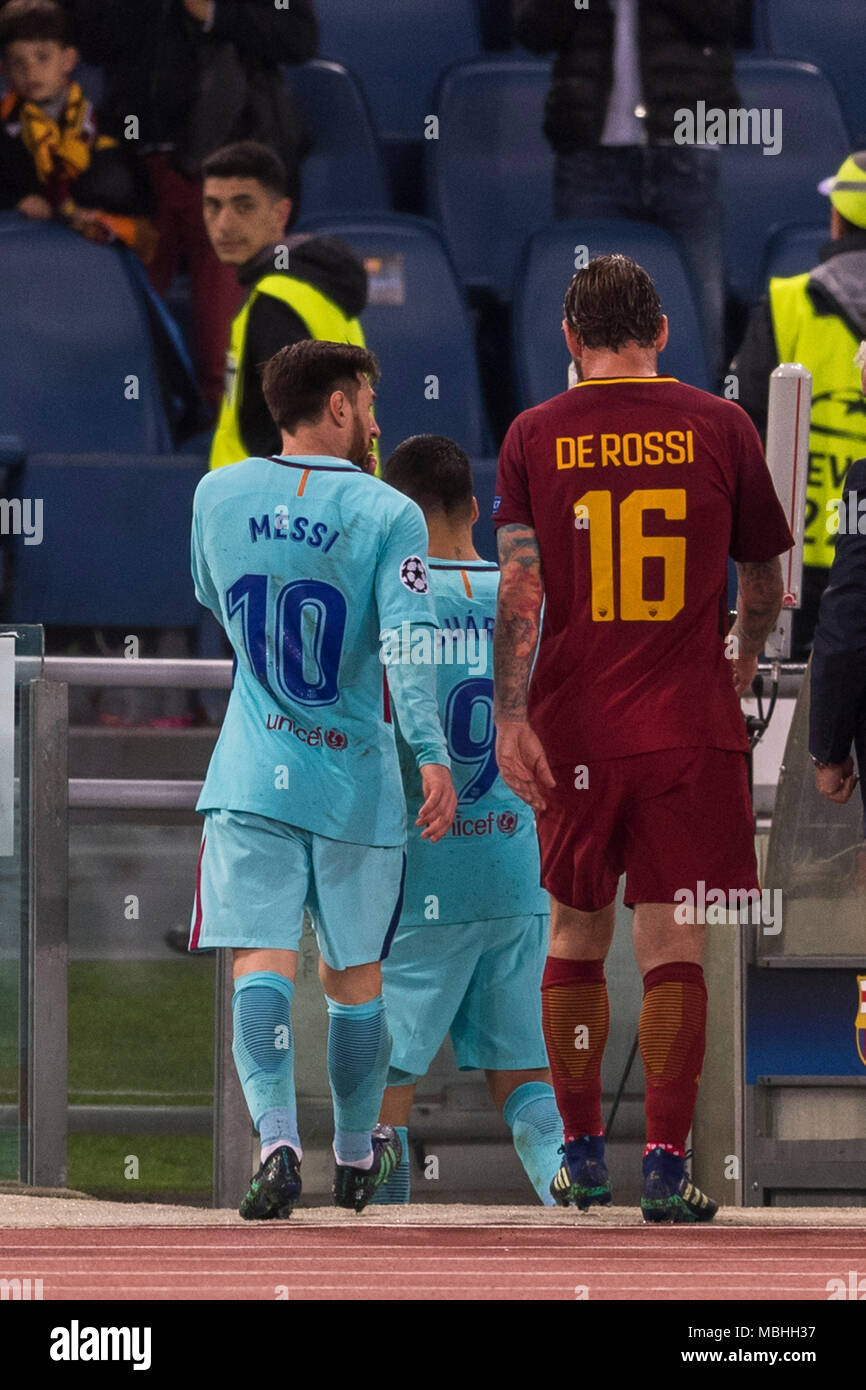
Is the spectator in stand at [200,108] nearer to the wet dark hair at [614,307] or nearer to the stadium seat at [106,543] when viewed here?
the stadium seat at [106,543]

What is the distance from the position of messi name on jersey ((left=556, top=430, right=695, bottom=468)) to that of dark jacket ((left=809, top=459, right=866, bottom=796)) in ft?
1.05

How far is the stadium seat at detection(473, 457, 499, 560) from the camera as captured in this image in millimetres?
6742

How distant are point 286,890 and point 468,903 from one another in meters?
0.67

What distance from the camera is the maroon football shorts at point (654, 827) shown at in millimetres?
3529

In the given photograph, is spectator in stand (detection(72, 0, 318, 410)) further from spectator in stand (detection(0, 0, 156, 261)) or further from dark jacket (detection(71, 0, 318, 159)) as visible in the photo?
spectator in stand (detection(0, 0, 156, 261))

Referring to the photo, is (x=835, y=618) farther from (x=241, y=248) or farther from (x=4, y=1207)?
(x=241, y=248)

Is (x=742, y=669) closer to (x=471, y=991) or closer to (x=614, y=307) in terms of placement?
(x=614, y=307)

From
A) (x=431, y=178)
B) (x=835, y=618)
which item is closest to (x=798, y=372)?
(x=835, y=618)

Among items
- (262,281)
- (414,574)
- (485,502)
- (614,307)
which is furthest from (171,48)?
(414,574)

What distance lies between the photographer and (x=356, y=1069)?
3.69m

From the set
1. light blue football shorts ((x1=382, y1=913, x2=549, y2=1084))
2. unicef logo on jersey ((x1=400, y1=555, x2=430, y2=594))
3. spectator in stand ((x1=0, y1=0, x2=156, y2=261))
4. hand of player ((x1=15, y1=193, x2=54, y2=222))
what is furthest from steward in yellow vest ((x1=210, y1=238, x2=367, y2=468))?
unicef logo on jersey ((x1=400, y1=555, x2=430, y2=594))

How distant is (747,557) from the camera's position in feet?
12.0

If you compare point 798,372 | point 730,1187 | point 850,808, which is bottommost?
point 730,1187
